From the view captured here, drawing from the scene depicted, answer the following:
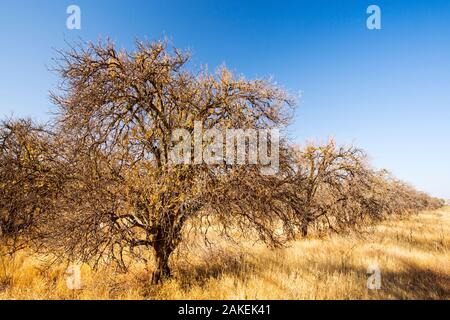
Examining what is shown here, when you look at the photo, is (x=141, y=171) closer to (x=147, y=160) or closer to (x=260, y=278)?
(x=147, y=160)

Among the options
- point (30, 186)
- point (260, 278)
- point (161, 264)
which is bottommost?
point (260, 278)

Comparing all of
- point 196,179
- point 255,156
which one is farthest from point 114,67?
point 255,156

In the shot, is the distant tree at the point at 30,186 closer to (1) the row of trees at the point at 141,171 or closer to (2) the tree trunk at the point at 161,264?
(1) the row of trees at the point at 141,171

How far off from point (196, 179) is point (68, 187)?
8.08 feet

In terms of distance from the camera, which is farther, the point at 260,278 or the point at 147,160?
the point at 260,278

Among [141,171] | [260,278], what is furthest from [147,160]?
[260,278]

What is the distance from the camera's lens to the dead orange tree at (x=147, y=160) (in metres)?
4.82

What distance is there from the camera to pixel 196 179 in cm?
492

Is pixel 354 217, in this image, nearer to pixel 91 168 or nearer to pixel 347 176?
pixel 347 176

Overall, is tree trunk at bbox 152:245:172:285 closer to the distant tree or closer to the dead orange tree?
the dead orange tree

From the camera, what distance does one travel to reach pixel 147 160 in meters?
5.37

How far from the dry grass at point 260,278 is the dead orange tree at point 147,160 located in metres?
0.85

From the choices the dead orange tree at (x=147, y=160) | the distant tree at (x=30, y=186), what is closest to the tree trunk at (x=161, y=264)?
the dead orange tree at (x=147, y=160)

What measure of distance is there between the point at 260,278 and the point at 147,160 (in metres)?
3.70
